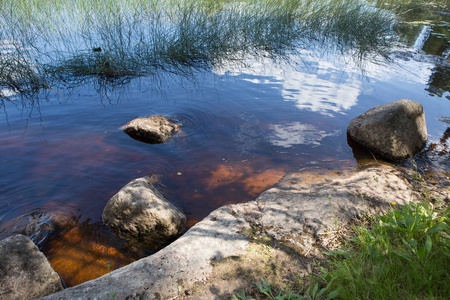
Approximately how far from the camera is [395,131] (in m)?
4.15

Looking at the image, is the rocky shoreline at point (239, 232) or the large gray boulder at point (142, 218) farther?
the large gray boulder at point (142, 218)

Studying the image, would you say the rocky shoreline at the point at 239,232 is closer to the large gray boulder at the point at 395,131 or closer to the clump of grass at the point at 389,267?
the clump of grass at the point at 389,267

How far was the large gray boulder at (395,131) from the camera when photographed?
411cm

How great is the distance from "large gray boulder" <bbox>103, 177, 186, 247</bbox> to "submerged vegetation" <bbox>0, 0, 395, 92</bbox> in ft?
13.9

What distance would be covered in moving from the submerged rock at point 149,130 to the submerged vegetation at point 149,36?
245 cm

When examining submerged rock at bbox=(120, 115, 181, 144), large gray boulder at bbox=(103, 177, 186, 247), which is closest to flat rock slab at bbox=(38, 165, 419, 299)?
large gray boulder at bbox=(103, 177, 186, 247)

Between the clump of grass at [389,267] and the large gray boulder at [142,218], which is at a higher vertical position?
the clump of grass at [389,267]

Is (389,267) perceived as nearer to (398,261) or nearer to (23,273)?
(398,261)

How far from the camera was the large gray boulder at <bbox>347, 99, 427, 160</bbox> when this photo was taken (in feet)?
13.5

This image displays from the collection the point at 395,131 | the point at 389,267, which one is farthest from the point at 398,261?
the point at 395,131

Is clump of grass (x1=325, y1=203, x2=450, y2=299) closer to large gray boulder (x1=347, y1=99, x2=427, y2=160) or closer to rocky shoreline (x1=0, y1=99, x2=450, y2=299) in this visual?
rocky shoreline (x1=0, y1=99, x2=450, y2=299)

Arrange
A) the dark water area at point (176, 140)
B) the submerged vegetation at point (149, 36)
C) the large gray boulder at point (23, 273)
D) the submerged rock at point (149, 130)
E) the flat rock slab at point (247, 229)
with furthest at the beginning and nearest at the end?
the submerged vegetation at point (149, 36) → the submerged rock at point (149, 130) → the dark water area at point (176, 140) → the large gray boulder at point (23, 273) → the flat rock slab at point (247, 229)

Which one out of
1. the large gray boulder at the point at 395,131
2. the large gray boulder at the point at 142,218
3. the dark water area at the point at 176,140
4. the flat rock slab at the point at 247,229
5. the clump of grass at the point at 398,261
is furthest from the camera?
the large gray boulder at the point at 395,131

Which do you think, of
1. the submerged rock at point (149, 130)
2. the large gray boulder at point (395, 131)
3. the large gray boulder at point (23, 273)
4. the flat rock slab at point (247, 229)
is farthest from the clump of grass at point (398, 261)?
the submerged rock at point (149, 130)
